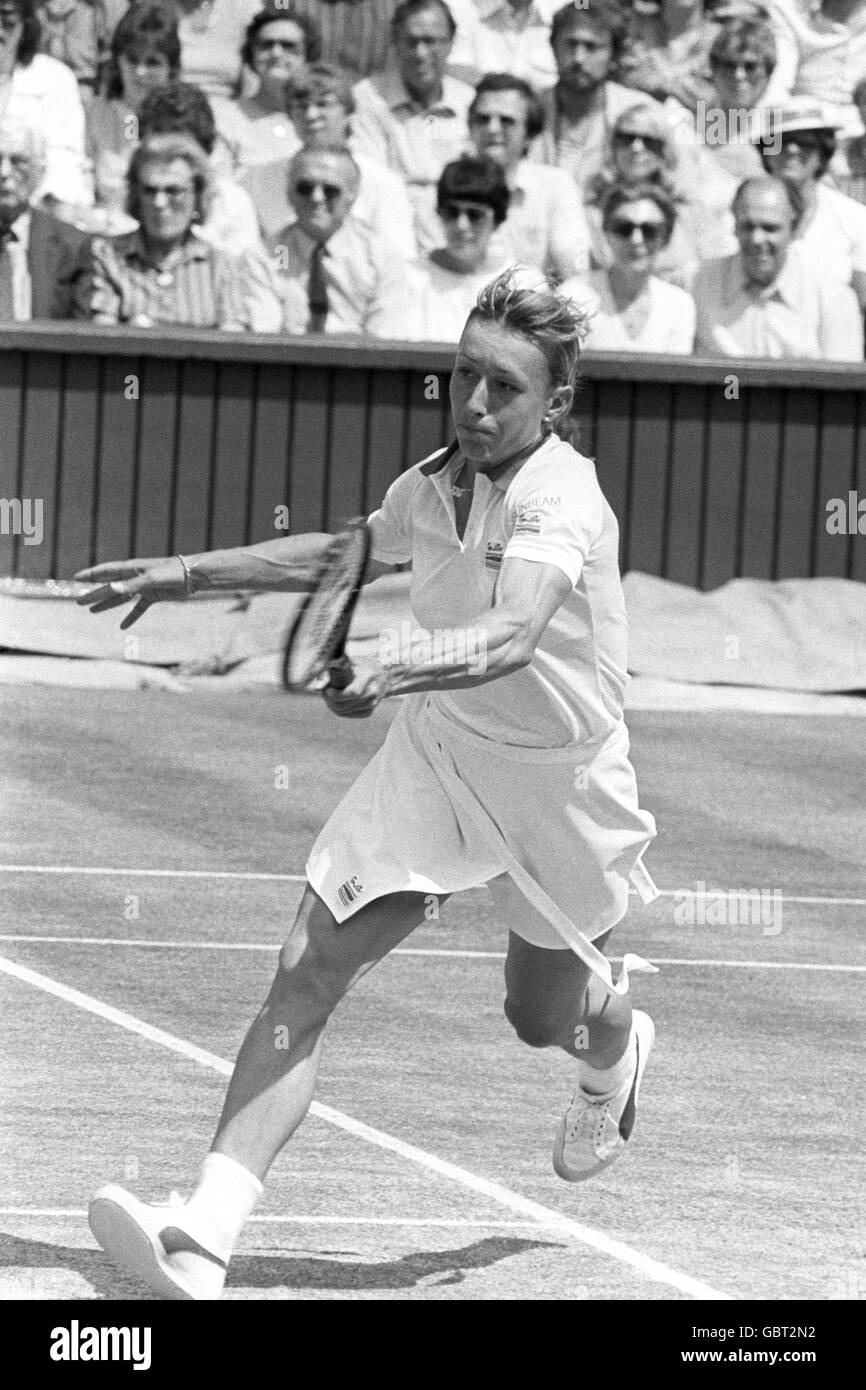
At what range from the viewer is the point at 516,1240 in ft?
18.9

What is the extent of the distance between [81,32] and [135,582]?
37.7 ft

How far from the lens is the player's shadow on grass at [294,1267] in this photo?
5.27 meters

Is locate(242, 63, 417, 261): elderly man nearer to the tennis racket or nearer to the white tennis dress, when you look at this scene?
the white tennis dress

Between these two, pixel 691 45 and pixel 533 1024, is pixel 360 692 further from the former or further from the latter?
pixel 691 45

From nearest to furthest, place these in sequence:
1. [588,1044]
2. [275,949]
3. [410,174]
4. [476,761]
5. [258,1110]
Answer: [258,1110] → [476,761] → [588,1044] → [275,949] → [410,174]

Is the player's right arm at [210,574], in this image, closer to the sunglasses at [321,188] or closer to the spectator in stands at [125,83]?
the sunglasses at [321,188]

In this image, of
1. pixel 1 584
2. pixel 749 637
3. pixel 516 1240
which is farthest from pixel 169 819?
pixel 516 1240

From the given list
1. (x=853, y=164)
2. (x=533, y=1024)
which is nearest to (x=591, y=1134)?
(x=533, y=1024)

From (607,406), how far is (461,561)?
1122cm

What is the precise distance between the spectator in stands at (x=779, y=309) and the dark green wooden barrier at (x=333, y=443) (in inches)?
8.6

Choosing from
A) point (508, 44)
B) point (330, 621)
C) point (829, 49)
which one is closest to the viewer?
point (330, 621)

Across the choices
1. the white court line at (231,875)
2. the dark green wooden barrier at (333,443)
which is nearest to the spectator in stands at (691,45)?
the dark green wooden barrier at (333,443)

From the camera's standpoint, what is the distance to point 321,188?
1515 centimetres
